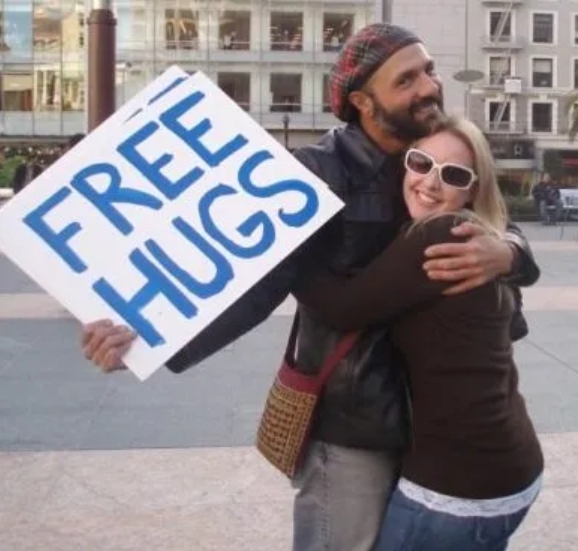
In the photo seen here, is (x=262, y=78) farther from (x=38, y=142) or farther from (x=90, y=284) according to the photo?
(x=90, y=284)

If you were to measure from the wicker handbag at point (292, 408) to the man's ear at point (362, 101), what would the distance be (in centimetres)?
45

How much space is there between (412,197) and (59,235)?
68 centimetres

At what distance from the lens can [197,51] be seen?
173 ft

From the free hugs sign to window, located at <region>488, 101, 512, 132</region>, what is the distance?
185ft

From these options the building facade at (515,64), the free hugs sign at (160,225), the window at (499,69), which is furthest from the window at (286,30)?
the free hugs sign at (160,225)

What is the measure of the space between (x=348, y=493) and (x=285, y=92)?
51.6m

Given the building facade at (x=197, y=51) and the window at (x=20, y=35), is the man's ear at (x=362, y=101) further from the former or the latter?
the window at (x=20, y=35)

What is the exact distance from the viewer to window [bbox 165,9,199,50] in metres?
52.4

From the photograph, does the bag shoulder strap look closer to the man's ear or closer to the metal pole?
the man's ear

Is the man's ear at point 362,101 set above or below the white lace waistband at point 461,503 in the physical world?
above

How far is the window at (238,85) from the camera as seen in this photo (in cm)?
5231

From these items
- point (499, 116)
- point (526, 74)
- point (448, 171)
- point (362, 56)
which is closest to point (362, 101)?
point (362, 56)

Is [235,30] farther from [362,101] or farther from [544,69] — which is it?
[362,101]

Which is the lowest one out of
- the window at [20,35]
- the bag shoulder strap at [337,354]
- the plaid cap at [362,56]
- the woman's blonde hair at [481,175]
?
the bag shoulder strap at [337,354]
